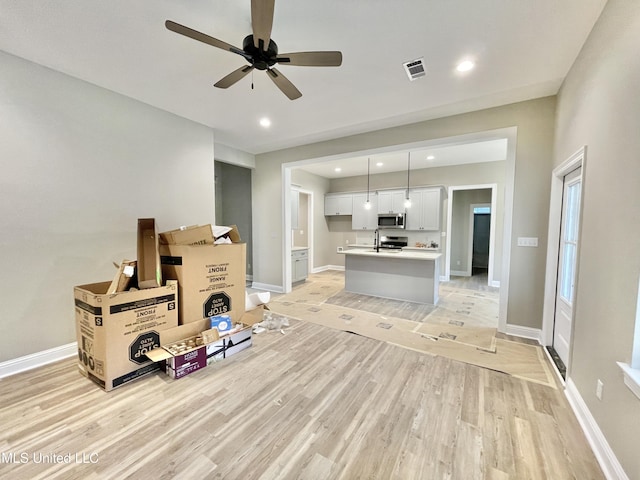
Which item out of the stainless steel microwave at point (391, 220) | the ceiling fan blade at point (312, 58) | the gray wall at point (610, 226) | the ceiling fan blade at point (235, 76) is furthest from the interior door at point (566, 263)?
the stainless steel microwave at point (391, 220)

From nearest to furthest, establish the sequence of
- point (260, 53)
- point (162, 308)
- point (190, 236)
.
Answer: point (260, 53), point (162, 308), point (190, 236)

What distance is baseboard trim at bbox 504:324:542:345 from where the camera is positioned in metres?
3.08

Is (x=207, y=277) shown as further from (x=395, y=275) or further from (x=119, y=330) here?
(x=395, y=275)

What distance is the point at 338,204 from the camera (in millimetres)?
7625

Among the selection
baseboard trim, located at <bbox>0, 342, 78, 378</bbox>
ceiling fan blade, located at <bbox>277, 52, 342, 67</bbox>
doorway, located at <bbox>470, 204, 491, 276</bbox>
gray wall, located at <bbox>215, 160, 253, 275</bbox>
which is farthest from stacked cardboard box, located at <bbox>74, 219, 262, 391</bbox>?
doorway, located at <bbox>470, 204, 491, 276</bbox>

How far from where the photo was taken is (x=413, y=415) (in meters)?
1.82

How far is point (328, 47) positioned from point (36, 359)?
13.1 feet

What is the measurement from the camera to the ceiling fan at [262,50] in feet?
4.91

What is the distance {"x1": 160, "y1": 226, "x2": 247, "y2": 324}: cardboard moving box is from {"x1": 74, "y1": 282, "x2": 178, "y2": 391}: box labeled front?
193 millimetres

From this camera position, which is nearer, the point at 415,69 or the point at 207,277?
the point at 415,69

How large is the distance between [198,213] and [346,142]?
272 centimetres

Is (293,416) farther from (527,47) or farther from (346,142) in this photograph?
(346,142)

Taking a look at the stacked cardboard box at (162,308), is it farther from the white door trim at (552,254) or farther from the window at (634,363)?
the white door trim at (552,254)

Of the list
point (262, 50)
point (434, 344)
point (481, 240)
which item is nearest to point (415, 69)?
point (262, 50)
